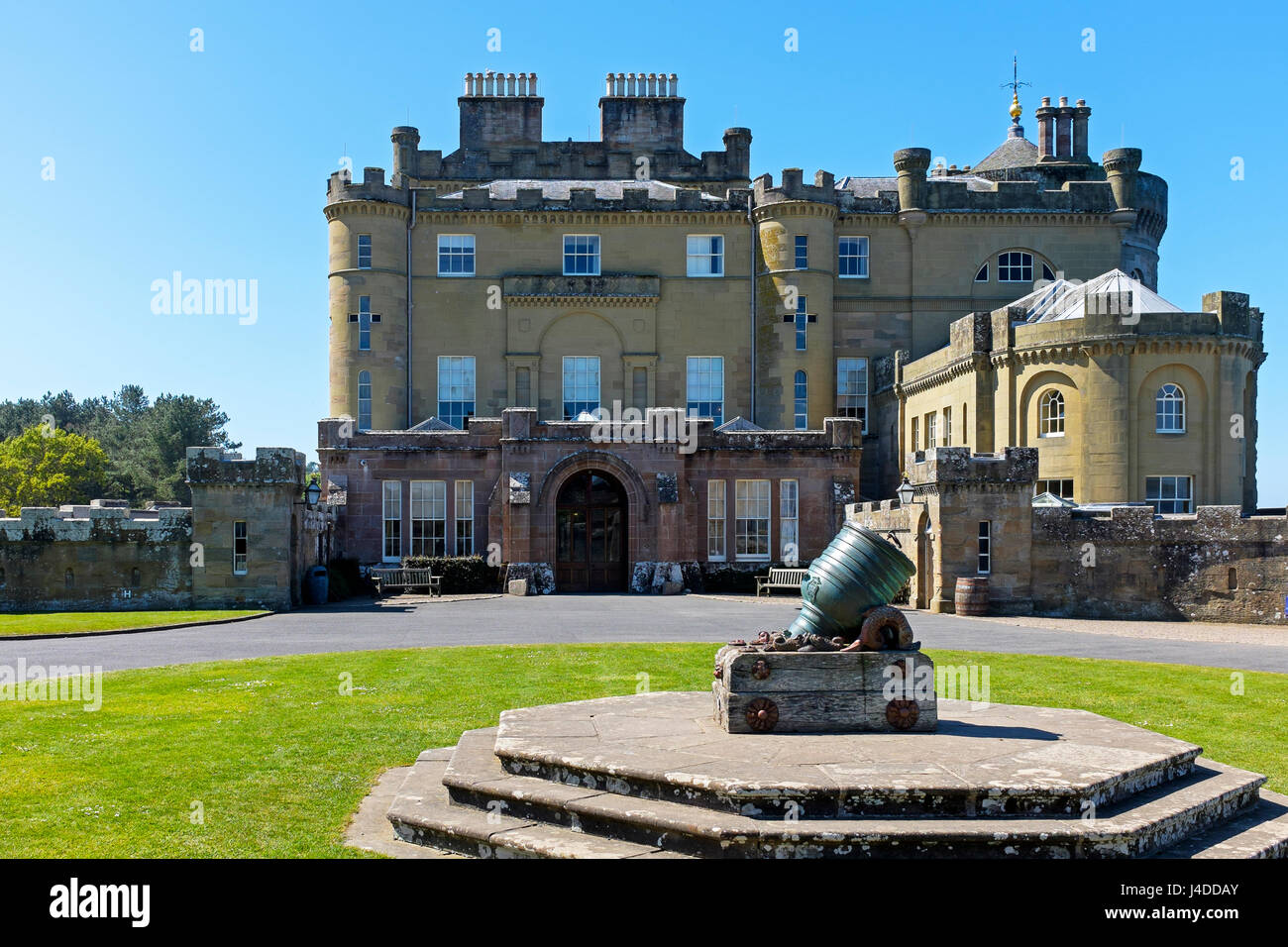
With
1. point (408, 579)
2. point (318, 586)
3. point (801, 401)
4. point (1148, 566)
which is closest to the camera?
point (1148, 566)

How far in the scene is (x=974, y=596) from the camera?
2580cm

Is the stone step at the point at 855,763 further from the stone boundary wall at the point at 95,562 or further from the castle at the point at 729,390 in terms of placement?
the stone boundary wall at the point at 95,562

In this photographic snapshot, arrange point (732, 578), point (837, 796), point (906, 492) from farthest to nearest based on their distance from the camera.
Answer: point (732, 578) < point (906, 492) < point (837, 796)

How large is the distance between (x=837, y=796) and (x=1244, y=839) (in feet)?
9.14

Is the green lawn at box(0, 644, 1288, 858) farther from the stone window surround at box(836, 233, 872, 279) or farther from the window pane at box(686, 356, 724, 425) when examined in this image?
the stone window surround at box(836, 233, 872, 279)

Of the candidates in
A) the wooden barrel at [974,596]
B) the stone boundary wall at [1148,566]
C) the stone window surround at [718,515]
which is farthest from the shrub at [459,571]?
the stone boundary wall at [1148,566]

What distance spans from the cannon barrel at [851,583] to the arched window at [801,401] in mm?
34237

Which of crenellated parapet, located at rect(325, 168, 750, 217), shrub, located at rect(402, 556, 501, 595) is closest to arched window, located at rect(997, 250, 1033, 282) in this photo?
crenellated parapet, located at rect(325, 168, 750, 217)

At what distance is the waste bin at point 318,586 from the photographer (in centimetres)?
2906

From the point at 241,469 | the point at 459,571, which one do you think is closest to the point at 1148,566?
the point at 459,571

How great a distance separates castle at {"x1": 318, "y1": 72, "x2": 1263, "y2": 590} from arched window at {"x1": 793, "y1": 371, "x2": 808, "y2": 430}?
8cm

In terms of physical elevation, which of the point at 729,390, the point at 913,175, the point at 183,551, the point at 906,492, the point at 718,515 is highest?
the point at 913,175

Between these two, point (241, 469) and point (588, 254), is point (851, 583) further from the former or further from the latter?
point (588, 254)

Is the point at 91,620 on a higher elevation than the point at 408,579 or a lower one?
lower
